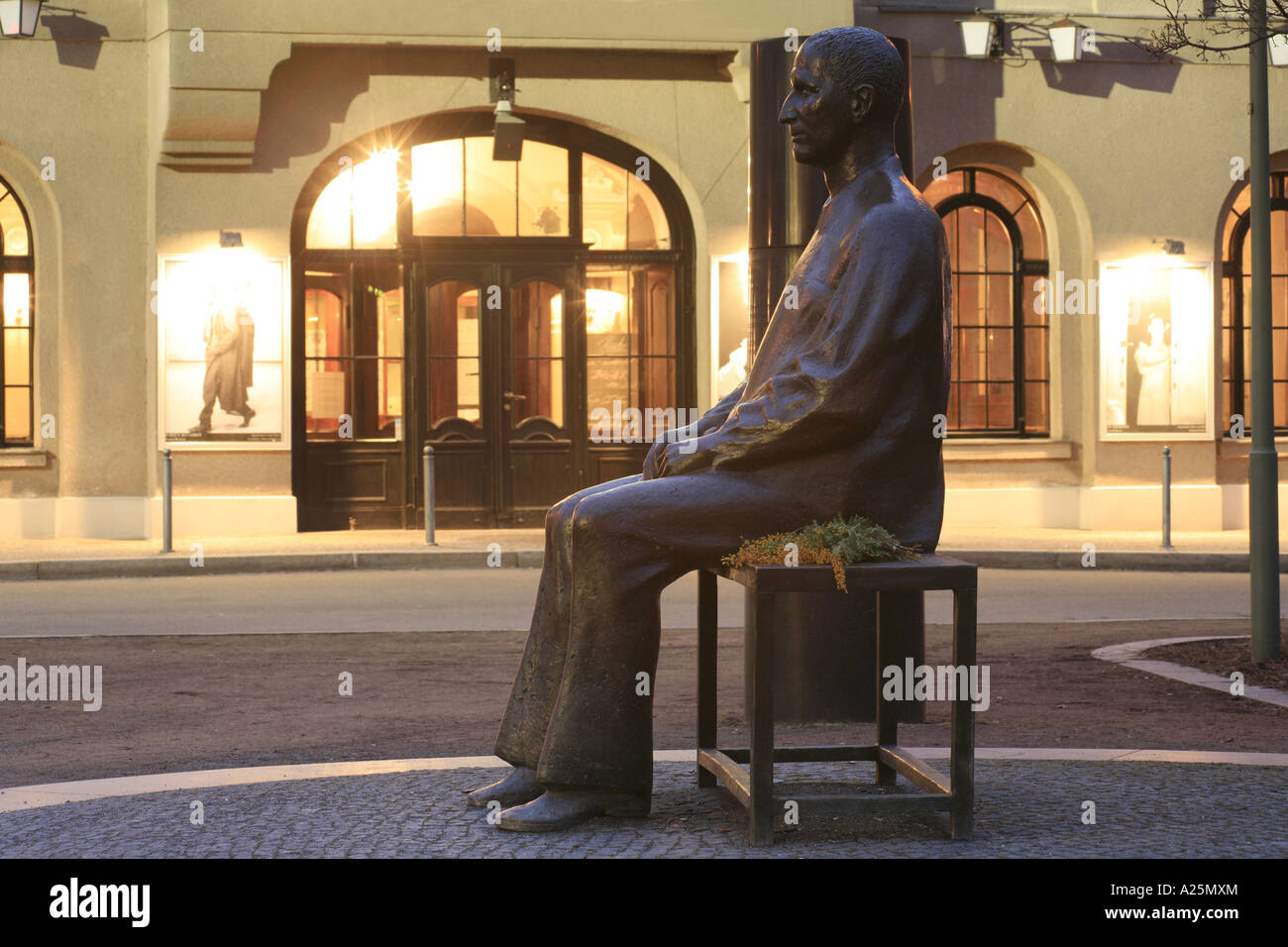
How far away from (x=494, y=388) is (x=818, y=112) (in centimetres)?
1364

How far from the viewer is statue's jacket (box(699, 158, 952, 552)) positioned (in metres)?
4.54

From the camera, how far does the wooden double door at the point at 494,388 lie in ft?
59.9

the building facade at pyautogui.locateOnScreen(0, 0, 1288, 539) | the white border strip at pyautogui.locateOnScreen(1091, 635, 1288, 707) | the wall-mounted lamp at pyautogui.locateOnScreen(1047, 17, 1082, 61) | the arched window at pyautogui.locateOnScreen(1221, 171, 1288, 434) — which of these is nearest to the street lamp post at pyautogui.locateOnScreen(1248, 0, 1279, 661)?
the white border strip at pyautogui.locateOnScreen(1091, 635, 1288, 707)

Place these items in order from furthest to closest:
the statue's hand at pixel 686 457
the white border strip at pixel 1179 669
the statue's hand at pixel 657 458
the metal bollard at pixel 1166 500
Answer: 1. the metal bollard at pixel 1166 500
2. the white border strip at pixel 1179 669
3. the statue's hand at pixel 657 458
4. the statue's hand at pixel 686 457

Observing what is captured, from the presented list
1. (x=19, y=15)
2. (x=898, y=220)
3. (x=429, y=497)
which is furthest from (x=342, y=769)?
(x=19, y=15)

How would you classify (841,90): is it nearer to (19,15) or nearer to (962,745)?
(962,745)

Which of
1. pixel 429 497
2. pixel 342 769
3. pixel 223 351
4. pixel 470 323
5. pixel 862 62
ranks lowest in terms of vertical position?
pixel 342 769

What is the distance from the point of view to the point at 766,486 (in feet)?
15.1

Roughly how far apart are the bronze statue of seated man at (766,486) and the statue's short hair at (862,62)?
251mm

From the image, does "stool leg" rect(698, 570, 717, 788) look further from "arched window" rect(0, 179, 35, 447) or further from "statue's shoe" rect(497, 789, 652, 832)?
"arched window" rect(0, 179, 35, 447)

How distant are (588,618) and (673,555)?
27 centimetres

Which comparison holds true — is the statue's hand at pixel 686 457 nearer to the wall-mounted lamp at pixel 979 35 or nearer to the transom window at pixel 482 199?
the transom window at pixel 482 199

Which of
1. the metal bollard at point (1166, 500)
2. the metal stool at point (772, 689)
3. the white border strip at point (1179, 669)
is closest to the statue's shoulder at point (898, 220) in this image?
the metal stool at point (772, 689)

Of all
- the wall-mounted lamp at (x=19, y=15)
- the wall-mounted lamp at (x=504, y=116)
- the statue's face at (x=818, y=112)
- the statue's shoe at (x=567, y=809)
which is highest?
Answer: the wall-mounted lamp at (x=19, y=15)
